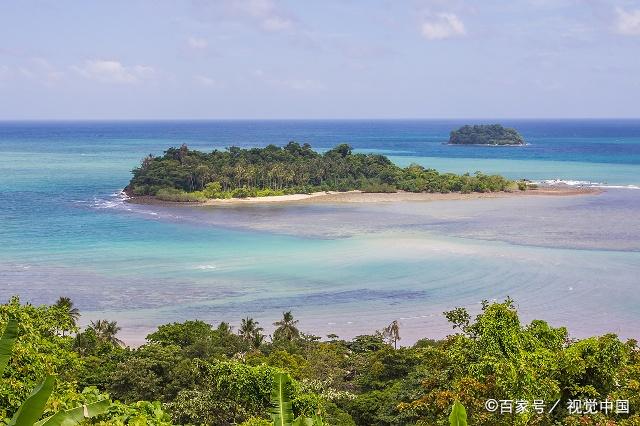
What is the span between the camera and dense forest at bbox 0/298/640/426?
989 centimetres

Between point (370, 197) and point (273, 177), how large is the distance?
1132 centimetres

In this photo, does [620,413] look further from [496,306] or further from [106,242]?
[106,242]

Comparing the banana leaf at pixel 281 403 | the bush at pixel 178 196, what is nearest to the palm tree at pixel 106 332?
the banana leaf at pixel 281 403

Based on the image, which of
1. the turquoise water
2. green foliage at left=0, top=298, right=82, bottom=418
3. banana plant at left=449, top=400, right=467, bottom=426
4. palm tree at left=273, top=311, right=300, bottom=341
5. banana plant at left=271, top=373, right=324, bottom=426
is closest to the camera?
banana plant at left=449, top=400, right=467, bottom=426

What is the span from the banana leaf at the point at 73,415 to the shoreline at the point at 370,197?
60964 millimetres

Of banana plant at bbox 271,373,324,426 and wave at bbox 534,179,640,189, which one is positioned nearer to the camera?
banana plant at bbox 271,373,324,426

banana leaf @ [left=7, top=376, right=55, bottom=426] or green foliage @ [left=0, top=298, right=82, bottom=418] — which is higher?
banana leaf @ [left=7, top=376, right=55, bottom=426]

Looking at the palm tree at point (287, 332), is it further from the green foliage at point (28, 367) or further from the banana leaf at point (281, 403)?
the banana leaf at point (281, 403)

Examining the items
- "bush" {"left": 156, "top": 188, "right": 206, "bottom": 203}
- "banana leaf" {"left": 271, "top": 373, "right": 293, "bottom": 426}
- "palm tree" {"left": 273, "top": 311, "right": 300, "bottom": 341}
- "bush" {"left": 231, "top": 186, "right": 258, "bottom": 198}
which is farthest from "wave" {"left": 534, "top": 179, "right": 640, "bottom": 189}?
"banana leaf" {"left": 271, "top": 373, "right": 293, "bottom": 426}

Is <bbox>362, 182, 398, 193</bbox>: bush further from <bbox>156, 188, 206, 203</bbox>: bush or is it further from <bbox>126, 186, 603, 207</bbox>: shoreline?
<bbox>156, 188, 206, 203</bbox>: bush

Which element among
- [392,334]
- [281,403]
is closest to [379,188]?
[392,334]

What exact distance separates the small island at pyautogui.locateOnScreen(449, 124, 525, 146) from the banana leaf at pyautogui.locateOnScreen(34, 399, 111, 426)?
15786 cm

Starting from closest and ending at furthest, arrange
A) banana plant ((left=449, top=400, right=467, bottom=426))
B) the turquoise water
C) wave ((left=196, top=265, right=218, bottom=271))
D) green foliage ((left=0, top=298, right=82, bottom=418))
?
1. banana plant ((left=449, top=400, right=467, bottom=426))
2. green foliage ((left=0, top=298, right=82, bottom=418))
3. the turquoise water
4. wave ((left=196, top=265, right=218, bottom=271))

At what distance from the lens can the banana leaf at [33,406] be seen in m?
4.17
